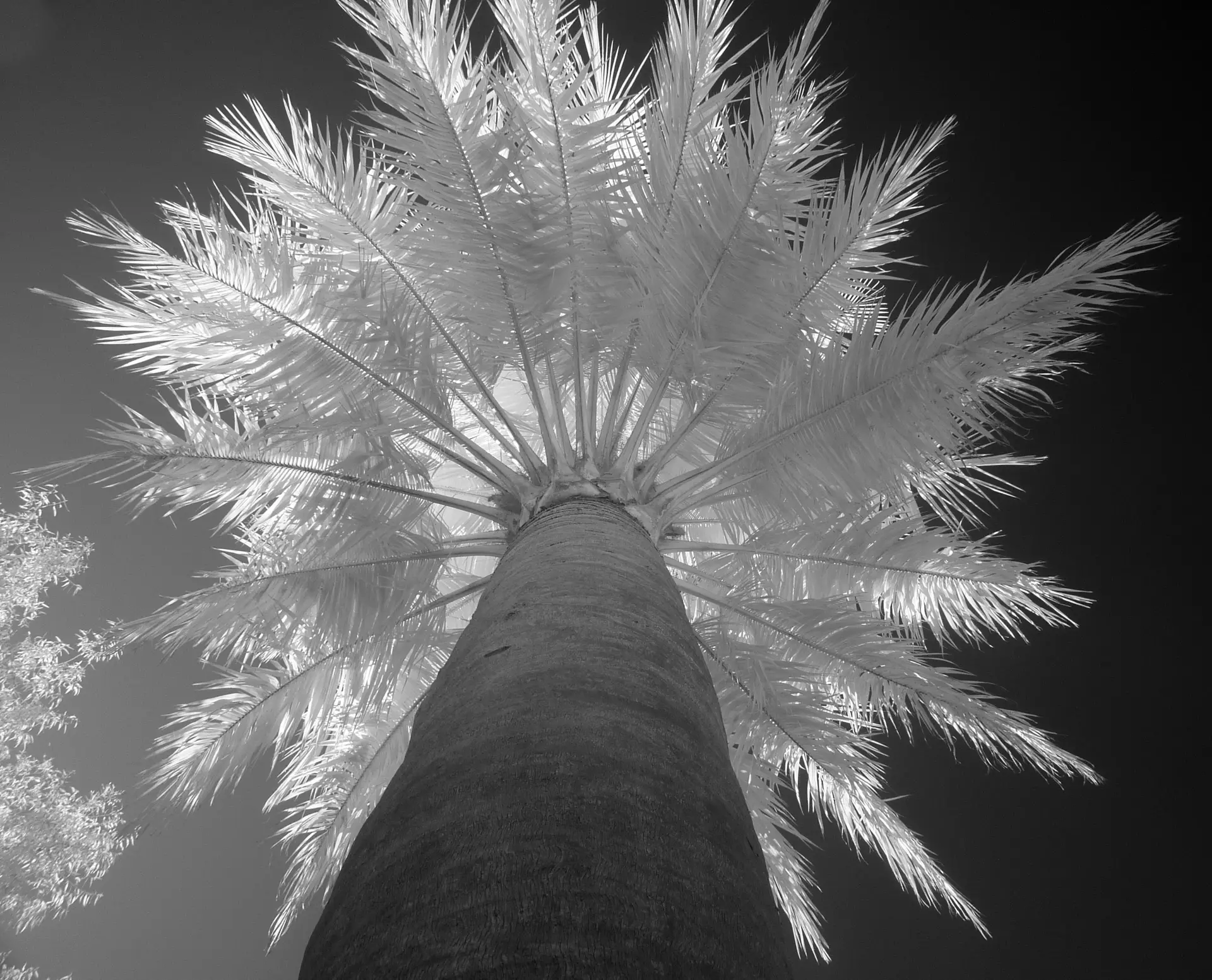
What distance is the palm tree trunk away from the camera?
1.15 m

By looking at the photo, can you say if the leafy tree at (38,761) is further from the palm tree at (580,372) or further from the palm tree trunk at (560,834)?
the palm tree trunk at (560,834)

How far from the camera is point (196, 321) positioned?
4.59m

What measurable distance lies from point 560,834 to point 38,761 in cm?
1251

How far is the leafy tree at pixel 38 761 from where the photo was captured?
32.3 feet

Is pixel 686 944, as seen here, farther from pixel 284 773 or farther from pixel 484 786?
pixel 284 773

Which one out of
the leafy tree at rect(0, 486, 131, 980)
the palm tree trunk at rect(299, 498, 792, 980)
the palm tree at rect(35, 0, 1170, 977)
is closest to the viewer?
the palm tree trunk at rect(299, 498, 792, 980)

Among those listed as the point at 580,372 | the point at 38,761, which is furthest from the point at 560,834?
the point at 38,761

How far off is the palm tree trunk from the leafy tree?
32.1ft

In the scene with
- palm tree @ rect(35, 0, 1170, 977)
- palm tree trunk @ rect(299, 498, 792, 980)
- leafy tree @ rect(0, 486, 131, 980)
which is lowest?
palm tree trunk @ rect(299, 498, 792, 980)

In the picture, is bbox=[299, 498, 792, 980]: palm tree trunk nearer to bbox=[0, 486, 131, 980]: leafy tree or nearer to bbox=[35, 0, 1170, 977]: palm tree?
bbox=[35, 0, 1170, 977]: palm tree

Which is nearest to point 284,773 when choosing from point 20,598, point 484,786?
point 484,786

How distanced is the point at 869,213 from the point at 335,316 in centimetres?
306

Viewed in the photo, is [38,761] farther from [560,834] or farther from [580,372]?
[560,834]

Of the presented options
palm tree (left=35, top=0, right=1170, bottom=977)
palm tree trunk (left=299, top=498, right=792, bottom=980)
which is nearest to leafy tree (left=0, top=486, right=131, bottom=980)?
palm tree (left=35, top=0, right=1170, bottom=977)
